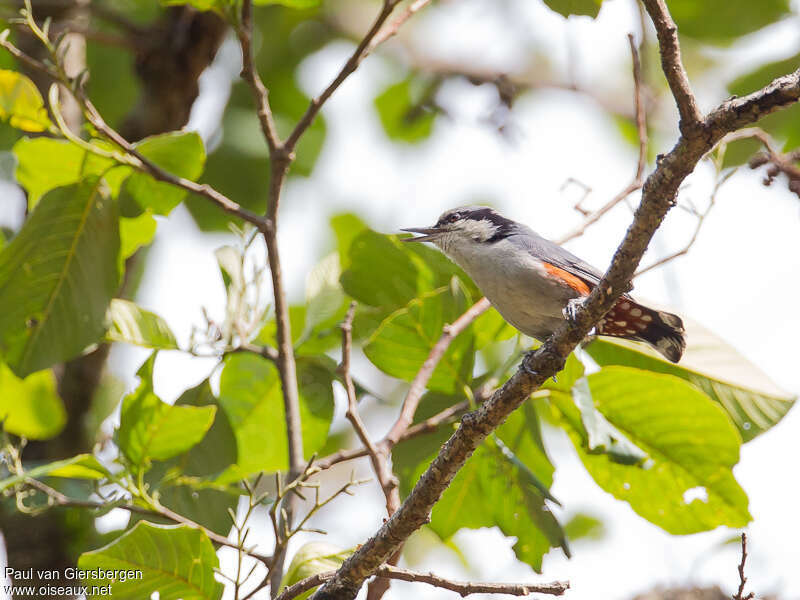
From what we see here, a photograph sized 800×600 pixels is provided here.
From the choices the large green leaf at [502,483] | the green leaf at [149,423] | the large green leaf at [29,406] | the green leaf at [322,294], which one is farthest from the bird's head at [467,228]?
the large green leaf at [29,406]

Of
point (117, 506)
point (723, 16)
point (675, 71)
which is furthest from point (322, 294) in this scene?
point (723, 16)

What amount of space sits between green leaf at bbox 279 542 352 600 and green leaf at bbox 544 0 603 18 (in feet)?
5.95

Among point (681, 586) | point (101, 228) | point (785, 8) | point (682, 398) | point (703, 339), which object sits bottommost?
point (681, 586)

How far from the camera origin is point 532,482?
3.07 metres

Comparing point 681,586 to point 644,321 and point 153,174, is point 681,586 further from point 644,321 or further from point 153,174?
point 153,174

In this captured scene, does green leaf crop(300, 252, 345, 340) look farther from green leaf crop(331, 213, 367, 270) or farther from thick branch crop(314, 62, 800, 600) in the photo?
thick branch crop(314, 62, 800, 600)

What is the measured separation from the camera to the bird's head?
162 inches

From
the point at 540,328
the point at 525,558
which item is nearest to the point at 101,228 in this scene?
the point at 540,328

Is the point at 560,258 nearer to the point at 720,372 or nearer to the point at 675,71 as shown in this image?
the point at 720,372

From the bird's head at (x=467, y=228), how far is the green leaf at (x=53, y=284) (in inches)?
54.9

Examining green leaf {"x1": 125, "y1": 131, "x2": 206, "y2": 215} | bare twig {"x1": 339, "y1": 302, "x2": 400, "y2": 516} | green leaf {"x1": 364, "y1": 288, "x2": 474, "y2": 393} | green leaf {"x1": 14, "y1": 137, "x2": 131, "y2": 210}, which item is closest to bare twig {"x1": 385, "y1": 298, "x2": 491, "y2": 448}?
green leaf {"x1": 364, "y1": 288, "x2": 474, "y2": 393}

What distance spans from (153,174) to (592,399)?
5.48 ft

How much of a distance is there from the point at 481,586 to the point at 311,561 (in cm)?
67

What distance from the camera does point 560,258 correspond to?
145 inches
